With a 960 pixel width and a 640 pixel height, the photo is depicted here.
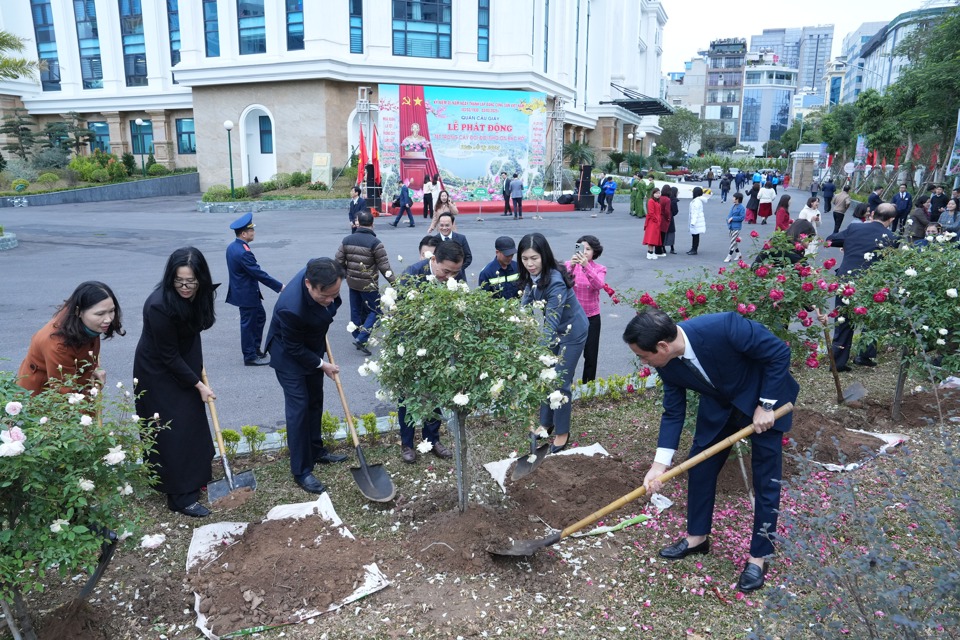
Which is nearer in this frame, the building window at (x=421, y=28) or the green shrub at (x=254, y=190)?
the green shrub at (x=254, y=190)

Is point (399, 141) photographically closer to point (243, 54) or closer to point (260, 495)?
point (243, 54)

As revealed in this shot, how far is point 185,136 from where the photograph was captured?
116ft

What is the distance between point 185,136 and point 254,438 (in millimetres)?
35054

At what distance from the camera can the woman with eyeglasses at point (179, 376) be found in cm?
398

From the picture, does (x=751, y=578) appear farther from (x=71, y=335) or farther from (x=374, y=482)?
(x=71, y=335)

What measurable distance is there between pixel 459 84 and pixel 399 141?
7.38m

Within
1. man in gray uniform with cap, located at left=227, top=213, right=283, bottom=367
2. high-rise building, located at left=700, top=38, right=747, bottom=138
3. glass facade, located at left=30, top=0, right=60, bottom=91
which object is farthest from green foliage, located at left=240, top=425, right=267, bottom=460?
high-rise building, located at left=700, top=38, right=747, bottom=138

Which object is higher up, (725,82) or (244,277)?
(725,82)

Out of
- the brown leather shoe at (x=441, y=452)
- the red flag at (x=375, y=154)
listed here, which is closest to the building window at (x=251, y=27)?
the red flag at (x=375, y=154)

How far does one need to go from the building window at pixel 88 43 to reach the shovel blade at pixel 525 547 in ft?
134

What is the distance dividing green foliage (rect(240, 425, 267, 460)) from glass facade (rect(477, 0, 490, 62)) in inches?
1136

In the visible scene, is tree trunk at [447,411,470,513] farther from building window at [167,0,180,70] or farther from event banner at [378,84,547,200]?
building window at [167,0,180,70]

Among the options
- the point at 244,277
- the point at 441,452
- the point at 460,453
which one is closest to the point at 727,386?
the point at 460,453

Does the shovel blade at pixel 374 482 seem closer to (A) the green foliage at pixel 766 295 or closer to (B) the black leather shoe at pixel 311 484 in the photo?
(B) the black leather shoe at pixel 311 484
